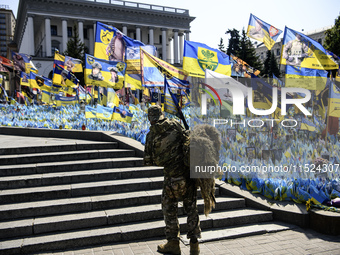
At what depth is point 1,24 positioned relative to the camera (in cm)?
12850

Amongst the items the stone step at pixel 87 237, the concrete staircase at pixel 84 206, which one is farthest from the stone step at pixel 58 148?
the stone step at pixel 87 237

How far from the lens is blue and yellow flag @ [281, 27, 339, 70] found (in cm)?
991

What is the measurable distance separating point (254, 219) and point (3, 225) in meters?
3.72

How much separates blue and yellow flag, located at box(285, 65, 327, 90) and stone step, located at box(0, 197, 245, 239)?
244 inches

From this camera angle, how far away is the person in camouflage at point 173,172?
3.69 meters

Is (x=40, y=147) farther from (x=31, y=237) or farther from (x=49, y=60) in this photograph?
(x=49, y=60)

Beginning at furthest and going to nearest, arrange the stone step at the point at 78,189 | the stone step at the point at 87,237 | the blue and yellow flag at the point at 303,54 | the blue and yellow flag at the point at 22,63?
the blue and yellow flag at the point at 22,63
the blue and yellow flag at the point at 303,54
the stone step at the point at 78,189
the stone step at the point at 87,237

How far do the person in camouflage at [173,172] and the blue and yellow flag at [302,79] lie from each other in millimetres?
6969

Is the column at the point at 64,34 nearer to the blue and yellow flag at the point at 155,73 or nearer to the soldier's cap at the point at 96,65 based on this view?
the soldier's cap at the point at 96,65

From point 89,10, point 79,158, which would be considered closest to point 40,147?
point 79,158

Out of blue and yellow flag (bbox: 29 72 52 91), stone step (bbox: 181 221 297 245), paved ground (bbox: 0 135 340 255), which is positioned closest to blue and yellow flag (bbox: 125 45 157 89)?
stone step (bbox: 181 221 297 245)

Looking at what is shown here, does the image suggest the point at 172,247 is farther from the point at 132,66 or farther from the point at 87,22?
the point at 87,22

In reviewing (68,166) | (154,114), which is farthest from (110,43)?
(154,114)

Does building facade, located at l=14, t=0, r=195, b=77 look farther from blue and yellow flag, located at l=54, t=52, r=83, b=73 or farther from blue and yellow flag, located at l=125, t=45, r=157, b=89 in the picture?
Result: blue and yellow flag, located at l=125, t=45, r=157, b=89
